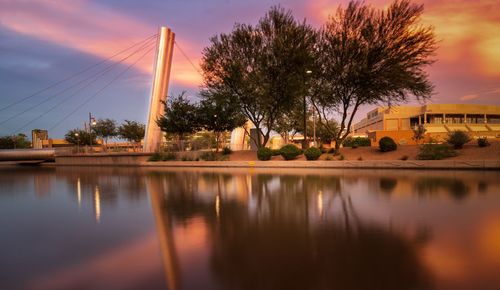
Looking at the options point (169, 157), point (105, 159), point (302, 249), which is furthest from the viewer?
point (105, 159)

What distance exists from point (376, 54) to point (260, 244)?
2295 centimetres

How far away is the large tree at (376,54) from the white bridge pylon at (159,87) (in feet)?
60.4

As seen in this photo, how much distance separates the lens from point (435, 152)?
66.4ft

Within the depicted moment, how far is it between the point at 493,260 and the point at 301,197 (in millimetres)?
5792

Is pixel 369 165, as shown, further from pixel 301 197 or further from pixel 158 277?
pixel 158 277

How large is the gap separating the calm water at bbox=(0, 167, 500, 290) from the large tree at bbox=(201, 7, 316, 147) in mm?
18797

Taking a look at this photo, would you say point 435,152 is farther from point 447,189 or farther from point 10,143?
point 10,143

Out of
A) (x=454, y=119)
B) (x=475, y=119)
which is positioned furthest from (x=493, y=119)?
(x=454, y=119)

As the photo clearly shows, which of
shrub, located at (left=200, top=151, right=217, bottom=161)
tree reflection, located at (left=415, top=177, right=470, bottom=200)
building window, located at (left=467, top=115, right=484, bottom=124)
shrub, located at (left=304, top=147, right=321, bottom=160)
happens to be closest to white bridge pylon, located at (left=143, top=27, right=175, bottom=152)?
shrub, located at (left=200, top=151, right=217, bottom=161)

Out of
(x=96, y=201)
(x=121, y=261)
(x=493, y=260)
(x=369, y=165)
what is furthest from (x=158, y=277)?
(x=369, y=165)

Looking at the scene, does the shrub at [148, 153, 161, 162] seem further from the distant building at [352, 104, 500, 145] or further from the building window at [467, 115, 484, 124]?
the building window at [467, 115, 484, 124]

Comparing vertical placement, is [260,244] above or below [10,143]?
below

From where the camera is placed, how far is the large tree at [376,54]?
78.1 ft

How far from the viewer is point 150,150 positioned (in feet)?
118
